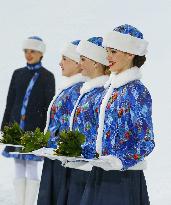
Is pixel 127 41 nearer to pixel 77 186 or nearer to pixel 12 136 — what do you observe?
pixel 77 186

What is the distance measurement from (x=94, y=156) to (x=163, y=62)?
9065 mm

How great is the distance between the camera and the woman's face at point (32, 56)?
7148 mm

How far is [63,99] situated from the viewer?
17.3 feet

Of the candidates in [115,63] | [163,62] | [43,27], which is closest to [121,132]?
[115,63]

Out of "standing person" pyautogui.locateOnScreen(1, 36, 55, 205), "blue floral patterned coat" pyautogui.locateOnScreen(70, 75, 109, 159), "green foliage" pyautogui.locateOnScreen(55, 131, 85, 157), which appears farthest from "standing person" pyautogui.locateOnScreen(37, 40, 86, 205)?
"standing person" pyautogui.locateOnScreen(1, 36, 55, 205)

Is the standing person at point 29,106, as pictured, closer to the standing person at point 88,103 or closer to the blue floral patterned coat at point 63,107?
the blue floral patterned coat at point 63,107

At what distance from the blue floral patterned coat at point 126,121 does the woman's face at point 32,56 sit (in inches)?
121

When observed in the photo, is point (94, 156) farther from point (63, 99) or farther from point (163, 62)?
point (163, 62)

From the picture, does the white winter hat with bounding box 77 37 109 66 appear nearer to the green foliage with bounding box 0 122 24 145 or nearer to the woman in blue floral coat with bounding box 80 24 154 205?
the woman in blue floral coat with bounding box 80 24 154 205

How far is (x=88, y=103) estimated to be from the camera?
4574mm

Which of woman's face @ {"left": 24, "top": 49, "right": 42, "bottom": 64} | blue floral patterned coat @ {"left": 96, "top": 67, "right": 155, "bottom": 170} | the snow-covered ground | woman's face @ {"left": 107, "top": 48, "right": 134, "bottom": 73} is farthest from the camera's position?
the snow-covered ground

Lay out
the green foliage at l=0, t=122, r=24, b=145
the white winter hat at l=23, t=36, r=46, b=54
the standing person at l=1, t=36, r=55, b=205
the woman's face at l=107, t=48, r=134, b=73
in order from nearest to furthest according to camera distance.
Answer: the woman's face at l=107, t=48, r=134, b=73
the green foliage at l=0, t=122, r=24, b=145
the standing person at l=1, t=36, r=55, b=205
the white winter hat at l=23, t=36, r=46, b=54

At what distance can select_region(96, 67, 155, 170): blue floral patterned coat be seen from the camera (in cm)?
388

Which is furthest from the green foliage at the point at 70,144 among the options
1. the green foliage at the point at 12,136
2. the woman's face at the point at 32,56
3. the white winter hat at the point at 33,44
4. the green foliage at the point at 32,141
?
the white winter hat at the point at 33,44
